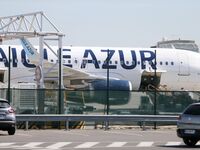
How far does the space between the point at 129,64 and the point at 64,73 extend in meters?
5.49

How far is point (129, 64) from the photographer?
57.2 m

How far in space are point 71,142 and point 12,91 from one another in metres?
12.9

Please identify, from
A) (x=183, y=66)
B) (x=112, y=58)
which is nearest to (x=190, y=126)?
(x=112, y=58)

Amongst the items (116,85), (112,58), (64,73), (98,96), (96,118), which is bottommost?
(96,118)

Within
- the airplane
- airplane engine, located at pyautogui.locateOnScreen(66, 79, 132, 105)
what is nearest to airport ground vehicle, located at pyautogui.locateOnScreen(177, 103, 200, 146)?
airplane engine, located at pyautogui.locateOnScreen(66, 79, 132, 105)

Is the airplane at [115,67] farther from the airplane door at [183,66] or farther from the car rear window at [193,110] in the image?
the car rear window at [193,110]

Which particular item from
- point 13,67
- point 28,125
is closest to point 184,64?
point 13,67

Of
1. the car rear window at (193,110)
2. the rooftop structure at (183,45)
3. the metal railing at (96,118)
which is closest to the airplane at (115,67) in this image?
the metal railing at (96,118)

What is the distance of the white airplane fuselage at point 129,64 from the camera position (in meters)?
53.9

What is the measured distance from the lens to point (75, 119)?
113 feet

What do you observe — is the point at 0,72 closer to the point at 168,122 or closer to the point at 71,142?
the point at 168,122

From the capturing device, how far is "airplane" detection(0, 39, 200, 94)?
5350 centimetres

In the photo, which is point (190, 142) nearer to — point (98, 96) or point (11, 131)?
point (11, 131)

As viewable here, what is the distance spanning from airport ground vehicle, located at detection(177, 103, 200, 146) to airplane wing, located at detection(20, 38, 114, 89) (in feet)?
84.1
